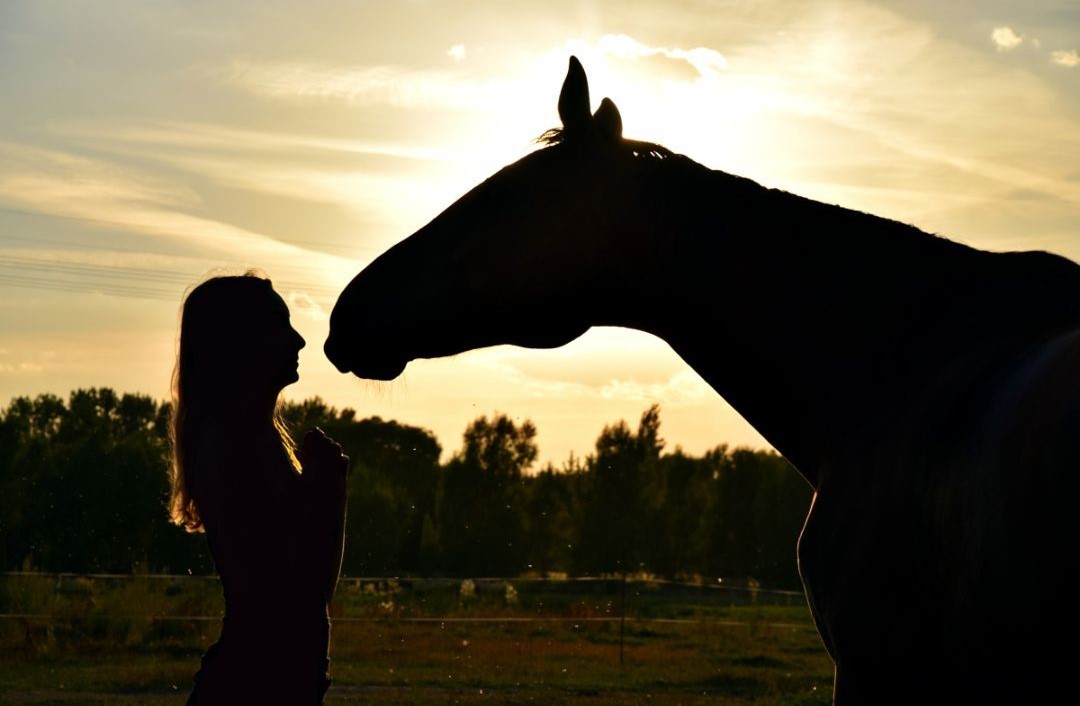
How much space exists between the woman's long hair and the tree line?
1238 inches

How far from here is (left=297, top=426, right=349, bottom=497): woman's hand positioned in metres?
3.36

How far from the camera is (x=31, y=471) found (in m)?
47.1

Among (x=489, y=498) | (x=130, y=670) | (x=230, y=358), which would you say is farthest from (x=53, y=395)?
(x=230, y=358)

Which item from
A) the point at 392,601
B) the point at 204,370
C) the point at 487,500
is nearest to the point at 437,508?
the point at 487,500

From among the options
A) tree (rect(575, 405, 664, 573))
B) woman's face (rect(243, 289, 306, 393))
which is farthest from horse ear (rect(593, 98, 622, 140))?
tree (rect(575, 405, 664, 573))

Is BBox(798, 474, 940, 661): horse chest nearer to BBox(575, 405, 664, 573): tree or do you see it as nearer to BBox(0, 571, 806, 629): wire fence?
BBox(0, 571, 806, 629): wire fence

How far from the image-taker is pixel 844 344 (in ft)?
10.1

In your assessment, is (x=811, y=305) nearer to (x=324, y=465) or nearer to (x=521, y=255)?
(x=521, y=255)

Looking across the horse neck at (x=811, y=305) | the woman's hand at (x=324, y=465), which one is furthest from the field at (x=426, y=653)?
the horse neck at (x=811, y=305)

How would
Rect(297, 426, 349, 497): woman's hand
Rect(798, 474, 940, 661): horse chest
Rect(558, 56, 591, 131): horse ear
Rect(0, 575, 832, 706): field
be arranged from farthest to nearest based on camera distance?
Rect(0, 575, 832, 706): field → Rect(297, 426, 349, 497): woman's hand → Rect(558, 56, 591, 131): horse ear → Rect(798, 474, 940, 661): horse chest

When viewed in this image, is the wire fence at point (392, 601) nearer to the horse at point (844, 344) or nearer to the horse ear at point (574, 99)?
the horse at point (844, 344)

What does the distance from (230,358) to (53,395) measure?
76.9 meters

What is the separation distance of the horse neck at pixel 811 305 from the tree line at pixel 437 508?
3209 centimetres

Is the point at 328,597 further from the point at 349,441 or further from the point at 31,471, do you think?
the point at 349,441
